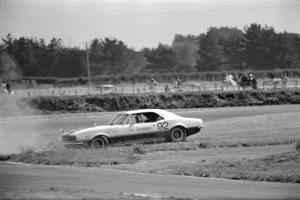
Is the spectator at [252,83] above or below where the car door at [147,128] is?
above

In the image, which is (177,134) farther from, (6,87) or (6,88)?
(6,88)

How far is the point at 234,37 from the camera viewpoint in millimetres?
85250

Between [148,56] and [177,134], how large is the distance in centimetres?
6394

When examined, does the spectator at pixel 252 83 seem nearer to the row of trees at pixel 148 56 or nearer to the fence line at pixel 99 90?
the fence line at pixel 99 90

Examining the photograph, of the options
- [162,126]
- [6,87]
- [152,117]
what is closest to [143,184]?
[162,126]

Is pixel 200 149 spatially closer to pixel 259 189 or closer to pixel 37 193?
pixel 259 189

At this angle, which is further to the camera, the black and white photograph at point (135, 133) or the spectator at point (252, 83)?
the spectator at point (252, 83)

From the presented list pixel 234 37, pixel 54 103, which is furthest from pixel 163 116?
pixel 234 37

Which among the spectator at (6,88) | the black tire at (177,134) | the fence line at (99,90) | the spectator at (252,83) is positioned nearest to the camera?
the black tire at (177,134)

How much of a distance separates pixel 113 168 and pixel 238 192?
16.5ft

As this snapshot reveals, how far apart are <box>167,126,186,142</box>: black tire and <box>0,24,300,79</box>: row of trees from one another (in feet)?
65.7

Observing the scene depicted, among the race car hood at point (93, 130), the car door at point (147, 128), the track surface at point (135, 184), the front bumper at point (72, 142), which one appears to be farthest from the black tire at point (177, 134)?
the track surface at point (135, 184)

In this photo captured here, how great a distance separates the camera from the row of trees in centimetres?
5225

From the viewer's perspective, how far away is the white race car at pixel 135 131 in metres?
20.8
